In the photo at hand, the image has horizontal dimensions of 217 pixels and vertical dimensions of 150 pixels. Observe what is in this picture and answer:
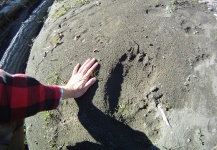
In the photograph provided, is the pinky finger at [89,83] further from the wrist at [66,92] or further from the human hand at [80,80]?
the wrist at [66,92]

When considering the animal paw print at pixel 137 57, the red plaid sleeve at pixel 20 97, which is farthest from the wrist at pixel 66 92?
the animal paw print at pixel 137 57

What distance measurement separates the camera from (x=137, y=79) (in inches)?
126

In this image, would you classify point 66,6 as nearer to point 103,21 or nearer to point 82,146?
point 103,21

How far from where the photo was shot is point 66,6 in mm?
4648

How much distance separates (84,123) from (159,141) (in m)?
0.78

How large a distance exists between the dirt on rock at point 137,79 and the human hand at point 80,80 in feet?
0.29

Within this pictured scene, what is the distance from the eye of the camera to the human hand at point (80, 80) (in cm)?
292

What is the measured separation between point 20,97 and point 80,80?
912 millimetres

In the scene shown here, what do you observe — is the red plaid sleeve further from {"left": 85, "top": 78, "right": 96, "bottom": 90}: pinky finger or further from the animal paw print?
the animal paw print

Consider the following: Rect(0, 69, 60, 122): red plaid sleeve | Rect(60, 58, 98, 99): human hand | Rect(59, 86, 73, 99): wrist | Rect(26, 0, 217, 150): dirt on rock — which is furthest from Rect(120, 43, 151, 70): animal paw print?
Rect(0, 69, 60, 122): red plaid sleeve

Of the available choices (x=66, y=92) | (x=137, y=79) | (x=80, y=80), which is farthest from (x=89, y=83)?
(x=137, y=79)

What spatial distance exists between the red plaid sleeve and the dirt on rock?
659 millimetres

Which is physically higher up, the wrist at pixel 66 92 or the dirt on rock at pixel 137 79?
the wrist at pixel 66 92

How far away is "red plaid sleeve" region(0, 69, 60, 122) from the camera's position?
2.19m
